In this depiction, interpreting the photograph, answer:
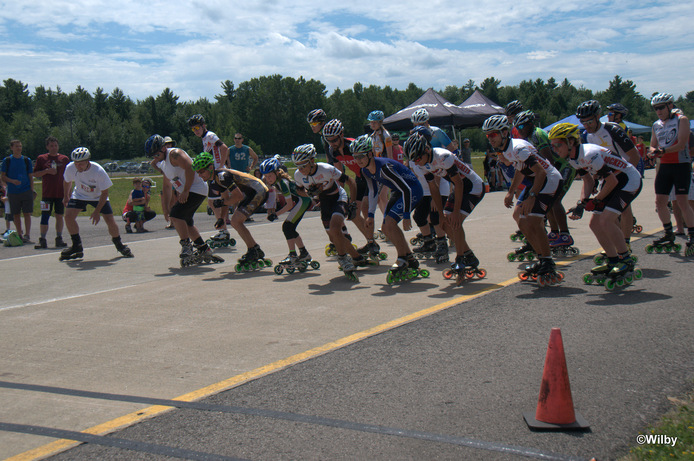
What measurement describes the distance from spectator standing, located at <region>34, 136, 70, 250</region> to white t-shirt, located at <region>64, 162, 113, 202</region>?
101 inches

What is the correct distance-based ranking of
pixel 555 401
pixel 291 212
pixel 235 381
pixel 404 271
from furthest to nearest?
pixel 291 212
pixel 404 271
pixel 235 381
pixel 555 401

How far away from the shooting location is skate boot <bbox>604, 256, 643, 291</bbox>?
7012 mm

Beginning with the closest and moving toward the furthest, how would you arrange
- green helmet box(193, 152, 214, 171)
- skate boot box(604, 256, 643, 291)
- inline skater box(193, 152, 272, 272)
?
skate boot box(604, 256, 643, 291), inline skater box(193, 152, 272, 272), green helmet box(193, 152, 214, 171)

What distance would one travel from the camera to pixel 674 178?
30.4 ft

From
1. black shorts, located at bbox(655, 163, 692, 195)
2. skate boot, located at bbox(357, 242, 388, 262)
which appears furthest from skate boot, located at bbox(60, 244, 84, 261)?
black shorts, located at bbox(655, 163, 692, 195)

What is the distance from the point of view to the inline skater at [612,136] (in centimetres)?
879

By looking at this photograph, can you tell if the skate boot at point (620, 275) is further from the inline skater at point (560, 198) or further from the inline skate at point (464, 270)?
the inline skater at point (560, 198)

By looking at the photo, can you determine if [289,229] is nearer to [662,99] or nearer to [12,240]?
[662,99]

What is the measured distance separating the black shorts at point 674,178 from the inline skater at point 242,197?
6.08m

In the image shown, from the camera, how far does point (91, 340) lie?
235 inches

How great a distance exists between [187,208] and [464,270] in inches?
200

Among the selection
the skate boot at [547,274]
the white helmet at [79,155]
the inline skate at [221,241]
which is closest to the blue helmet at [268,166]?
the inline skate at [221,241]

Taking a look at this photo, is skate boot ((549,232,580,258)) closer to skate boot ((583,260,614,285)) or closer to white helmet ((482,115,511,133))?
skate boot ((583,260,614,285))

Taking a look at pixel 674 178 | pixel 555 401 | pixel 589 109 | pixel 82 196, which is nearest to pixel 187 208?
pixel 82 196
